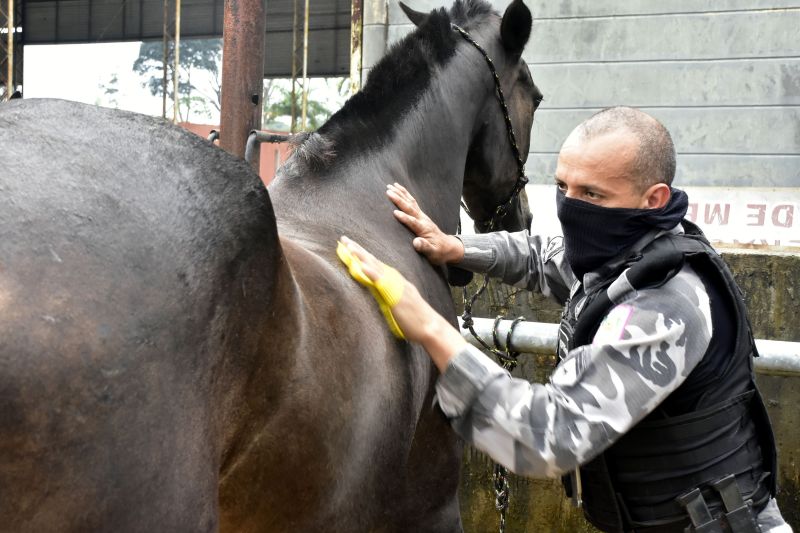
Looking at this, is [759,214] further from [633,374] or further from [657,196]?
[633,374]

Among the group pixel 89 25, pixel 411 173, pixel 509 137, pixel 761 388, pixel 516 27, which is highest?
pixel 89 25

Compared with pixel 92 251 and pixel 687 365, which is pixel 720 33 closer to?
pixel 687 365

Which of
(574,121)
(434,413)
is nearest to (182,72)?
(574,121)

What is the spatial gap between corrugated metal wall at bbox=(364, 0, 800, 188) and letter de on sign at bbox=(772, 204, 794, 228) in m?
1.51

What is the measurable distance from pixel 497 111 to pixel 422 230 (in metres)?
0.73

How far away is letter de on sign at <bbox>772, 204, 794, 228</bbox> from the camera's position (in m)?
7.50

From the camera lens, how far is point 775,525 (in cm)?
212

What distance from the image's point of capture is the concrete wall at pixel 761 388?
12.1 ft

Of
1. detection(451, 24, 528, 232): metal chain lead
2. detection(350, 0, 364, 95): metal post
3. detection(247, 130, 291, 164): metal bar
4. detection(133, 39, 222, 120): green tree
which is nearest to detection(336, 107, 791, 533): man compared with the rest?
detection(451, 24, 528, 232): metal chain lead

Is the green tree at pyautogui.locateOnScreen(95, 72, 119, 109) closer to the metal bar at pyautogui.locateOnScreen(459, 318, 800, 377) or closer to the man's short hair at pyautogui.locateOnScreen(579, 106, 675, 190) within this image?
the metal bar at pyautogui.locateOnScreen(459, 318, 800, 377)

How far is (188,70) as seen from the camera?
820 inches

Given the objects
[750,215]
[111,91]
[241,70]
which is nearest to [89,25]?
[111,91]

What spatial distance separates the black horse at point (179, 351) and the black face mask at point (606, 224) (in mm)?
520

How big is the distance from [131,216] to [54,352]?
0.97 feet
